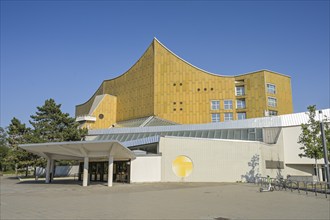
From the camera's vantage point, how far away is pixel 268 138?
35.2m

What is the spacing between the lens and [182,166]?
96.5 feet

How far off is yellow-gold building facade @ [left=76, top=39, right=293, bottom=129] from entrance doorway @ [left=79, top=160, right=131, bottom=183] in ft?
69.3

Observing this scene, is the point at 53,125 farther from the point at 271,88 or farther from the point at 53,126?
the point at 271,88

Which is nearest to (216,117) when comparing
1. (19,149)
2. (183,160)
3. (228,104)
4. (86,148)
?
(228,104)

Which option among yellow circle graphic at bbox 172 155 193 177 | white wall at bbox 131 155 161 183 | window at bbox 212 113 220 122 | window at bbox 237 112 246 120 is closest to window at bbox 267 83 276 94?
window at bbox 237 112 246 120

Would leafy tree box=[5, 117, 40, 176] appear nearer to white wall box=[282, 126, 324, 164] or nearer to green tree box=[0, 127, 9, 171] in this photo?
green tree box=[0, 127, 9, 171]

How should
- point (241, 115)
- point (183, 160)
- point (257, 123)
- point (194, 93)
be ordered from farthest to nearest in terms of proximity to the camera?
point (194, 93), point (241, 115), point (257, 123), point (183, 160)

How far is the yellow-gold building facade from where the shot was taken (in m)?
46.9

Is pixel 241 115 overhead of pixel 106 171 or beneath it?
overhead

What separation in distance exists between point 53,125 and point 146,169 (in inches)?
674

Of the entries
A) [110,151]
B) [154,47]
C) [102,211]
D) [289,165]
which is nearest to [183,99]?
[154,47]

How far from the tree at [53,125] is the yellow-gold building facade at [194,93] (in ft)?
42.5

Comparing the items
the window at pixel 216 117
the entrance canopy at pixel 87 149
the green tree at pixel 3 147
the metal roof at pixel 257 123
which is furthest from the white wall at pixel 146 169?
the green tree at pixel 3 147

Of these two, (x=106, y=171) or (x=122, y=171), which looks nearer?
(x=122, y=171)
